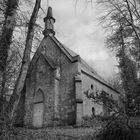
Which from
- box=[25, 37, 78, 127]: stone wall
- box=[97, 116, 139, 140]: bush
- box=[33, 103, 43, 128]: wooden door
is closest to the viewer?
box=[97, 116, 139, 140]: bush

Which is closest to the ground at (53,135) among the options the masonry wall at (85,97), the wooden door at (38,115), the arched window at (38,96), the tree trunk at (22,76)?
the tree trunk at (22,76)

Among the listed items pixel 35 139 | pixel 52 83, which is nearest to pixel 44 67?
pixel 52 83

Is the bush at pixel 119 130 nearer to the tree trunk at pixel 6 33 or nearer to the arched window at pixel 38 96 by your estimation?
the tree trunk at pixel 6 33

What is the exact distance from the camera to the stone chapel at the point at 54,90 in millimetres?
17142

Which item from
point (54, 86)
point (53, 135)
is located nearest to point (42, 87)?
point (54, 86)

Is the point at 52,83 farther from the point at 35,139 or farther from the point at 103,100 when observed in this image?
the point at 103,100

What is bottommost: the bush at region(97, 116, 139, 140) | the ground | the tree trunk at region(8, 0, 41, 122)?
the ground

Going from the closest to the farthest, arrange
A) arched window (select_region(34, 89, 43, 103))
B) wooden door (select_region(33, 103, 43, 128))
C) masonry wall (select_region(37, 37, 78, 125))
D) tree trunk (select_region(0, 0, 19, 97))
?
tree trunk (select_region(0, 0, 19, 97)) < masonry wall (select_region(37, 37, 78, 125)) < wooden door (select_region(33, 103, 43, 128)) < arched window (select_region(34, 89, 43, 103))

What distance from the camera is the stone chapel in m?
17.1

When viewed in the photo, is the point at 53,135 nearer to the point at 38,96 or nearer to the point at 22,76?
the point at 22,76

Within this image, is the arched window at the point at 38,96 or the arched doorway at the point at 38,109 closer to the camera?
the arched doorway at the point at 38,109

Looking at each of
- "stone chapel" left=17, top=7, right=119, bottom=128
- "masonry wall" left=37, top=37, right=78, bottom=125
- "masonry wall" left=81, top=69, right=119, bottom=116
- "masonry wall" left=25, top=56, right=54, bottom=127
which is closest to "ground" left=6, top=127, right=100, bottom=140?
"stone chapel" left=17, top=7, right=119, bottom=128

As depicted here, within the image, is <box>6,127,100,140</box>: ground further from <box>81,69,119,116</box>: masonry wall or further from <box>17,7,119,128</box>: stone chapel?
<box>81,69,119,116</box>: masonry wall

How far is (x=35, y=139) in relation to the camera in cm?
659
